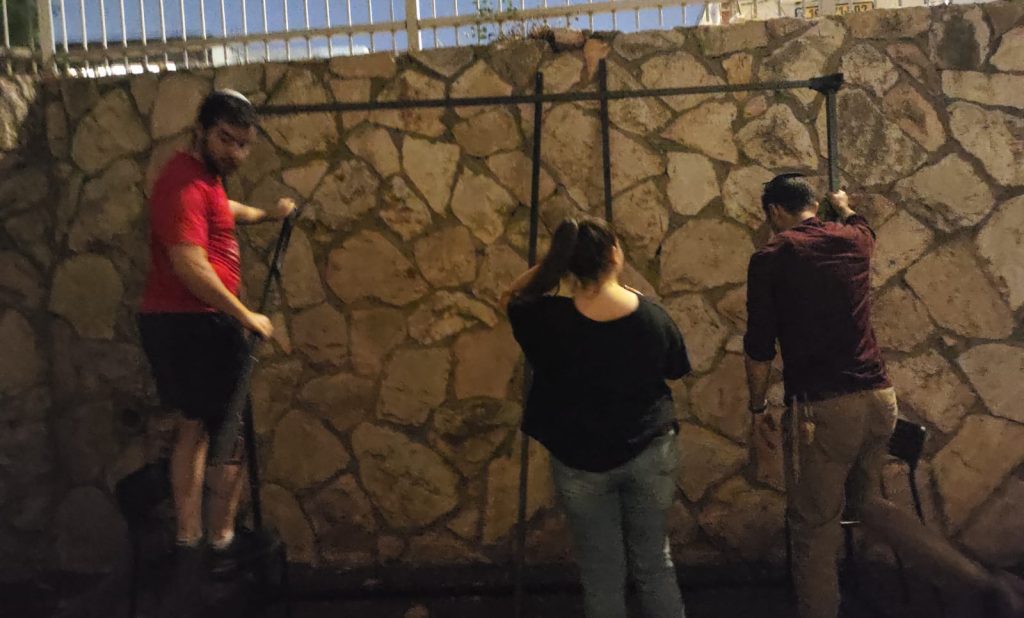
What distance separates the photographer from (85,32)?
3.74 meters

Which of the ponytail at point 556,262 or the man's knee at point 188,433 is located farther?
the man's knee at point 188,433

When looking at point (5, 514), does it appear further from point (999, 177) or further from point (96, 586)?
A: point (999, 177)

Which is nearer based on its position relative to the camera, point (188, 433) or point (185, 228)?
point (185, 228)

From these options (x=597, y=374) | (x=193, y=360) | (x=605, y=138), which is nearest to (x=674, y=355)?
(x=597, y=374)

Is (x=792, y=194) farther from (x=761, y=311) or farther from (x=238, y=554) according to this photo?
(x=238, y=554)

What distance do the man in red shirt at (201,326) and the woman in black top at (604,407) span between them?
39.9 inches

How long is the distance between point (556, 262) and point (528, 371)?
119cm

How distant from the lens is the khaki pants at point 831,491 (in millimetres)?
2551

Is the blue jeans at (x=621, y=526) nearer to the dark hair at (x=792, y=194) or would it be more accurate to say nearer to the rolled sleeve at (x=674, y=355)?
the rolled sleeve at (x=674, y=355)

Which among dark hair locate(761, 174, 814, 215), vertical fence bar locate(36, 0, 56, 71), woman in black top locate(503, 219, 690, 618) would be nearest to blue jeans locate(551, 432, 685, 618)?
woman in black top locate(503, 219, 690, 618)

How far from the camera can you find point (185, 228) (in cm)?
239

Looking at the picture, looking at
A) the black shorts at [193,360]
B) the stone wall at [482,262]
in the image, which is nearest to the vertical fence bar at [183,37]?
the stone wall at [482,262]

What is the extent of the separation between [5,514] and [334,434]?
1.71m

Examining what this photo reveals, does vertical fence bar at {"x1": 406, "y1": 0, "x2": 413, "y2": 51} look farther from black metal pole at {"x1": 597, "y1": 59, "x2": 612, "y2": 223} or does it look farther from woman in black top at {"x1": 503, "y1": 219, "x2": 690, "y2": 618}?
woman in black top at {"x1": 503, "y1": 219, "x2": 690, "y2": 618}
